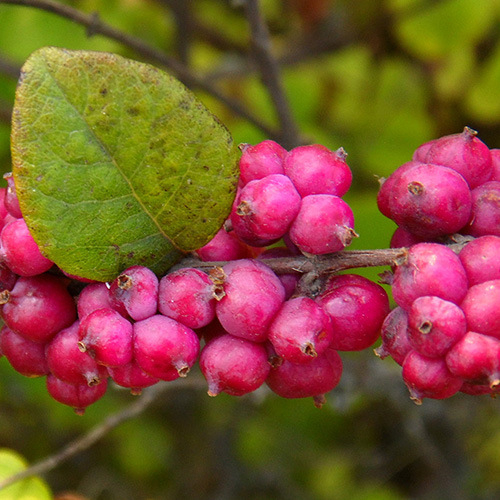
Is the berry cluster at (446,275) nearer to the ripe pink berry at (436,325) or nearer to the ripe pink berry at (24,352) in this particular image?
the ripe pink berry at (436,325)

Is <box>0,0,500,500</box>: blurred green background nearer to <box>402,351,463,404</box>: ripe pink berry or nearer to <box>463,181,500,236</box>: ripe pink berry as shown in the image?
<box>463,181,500,236</box>: ripe pink berry

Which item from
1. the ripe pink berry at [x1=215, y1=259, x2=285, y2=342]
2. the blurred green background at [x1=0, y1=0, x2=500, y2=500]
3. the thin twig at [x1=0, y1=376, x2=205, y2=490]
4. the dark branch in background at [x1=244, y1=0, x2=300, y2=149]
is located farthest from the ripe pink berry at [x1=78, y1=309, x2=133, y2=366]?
the blurred green background at [x1=0, y1=0, x2=500, y2=500]

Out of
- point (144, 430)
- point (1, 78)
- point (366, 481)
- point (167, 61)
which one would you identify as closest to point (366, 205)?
point (167, 61)

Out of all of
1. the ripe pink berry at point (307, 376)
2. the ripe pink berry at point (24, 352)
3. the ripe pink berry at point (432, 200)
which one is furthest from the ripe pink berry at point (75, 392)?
the ripe pink berry at point (432, 200)

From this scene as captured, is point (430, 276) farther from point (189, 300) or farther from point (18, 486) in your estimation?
point (18, 486)

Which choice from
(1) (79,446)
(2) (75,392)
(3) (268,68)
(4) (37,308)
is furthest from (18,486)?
(3) (268,68)

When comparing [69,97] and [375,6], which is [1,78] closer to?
[375,6]
